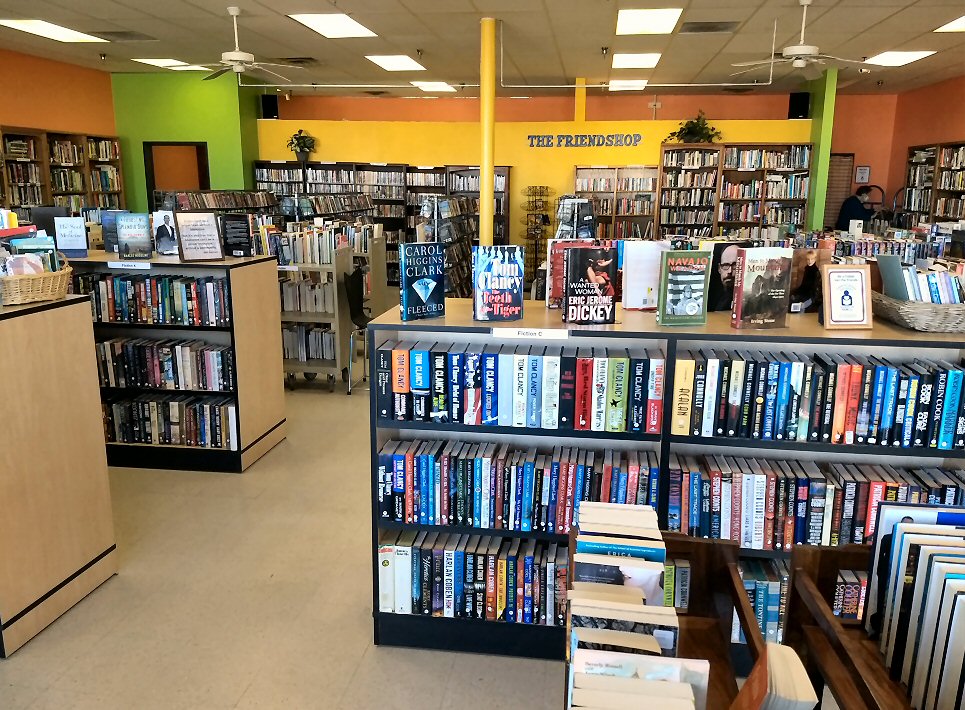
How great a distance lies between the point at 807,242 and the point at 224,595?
6686 millimetres

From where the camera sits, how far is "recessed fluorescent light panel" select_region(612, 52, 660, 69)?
977cm

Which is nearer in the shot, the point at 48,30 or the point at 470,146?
the point at 48,30

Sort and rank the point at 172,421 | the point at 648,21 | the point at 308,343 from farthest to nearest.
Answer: the point at 648,21 → the point at 308,343 → the point at 172,421

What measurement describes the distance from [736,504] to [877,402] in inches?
22.7

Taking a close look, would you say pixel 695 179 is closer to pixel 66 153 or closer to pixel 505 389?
pixel 66 153

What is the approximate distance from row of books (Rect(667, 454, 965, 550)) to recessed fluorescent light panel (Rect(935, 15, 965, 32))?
23.5 ft

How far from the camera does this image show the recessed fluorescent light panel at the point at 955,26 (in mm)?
7422

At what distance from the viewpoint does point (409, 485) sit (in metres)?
2.65

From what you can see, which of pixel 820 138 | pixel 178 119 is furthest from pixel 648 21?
pixel 178 119

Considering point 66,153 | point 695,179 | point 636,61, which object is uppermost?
point 636,61

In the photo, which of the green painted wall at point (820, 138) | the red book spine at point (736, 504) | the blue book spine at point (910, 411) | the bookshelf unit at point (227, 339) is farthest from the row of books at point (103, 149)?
the blue book spine at point (910, 411)

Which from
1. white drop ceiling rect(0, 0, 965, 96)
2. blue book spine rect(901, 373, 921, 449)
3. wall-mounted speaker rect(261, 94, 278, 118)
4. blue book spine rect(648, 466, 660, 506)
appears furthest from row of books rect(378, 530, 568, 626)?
wall-mounted speaker rect(261, 94, 278, 118)

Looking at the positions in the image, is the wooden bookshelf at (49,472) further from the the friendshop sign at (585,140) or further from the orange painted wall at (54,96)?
the the friendshop sign at (585,140)

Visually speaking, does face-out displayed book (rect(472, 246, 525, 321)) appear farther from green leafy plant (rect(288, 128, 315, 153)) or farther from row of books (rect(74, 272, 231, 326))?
green leafy plant (rect(288, 128, 315, 153))
